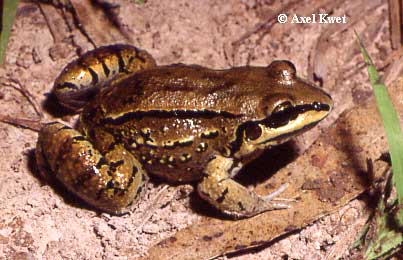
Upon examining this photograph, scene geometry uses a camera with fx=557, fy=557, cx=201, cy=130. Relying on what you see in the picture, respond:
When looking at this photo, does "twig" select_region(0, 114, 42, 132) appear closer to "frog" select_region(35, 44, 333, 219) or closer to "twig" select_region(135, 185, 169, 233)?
"frog" select_region(35, 44, 333, 219)

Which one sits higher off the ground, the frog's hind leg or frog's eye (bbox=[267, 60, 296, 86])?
frog's eye (bbox=[267, 60, 296, 86])

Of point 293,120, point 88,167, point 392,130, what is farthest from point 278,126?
point 88,167

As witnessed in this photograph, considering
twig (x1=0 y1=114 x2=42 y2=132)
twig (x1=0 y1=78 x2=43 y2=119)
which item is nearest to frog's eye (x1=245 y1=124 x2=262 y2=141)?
twig (x1=0 y1=114 x2=42 y2=132)

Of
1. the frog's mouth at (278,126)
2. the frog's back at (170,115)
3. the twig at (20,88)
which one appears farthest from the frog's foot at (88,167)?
the frog's mouth at (278,126)

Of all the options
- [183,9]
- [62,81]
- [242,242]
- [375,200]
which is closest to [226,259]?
[242,242]

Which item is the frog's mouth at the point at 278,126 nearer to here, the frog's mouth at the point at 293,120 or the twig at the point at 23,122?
the frog's mouth at the point at 293,120

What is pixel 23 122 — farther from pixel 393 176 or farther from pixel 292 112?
pixel 393 176
